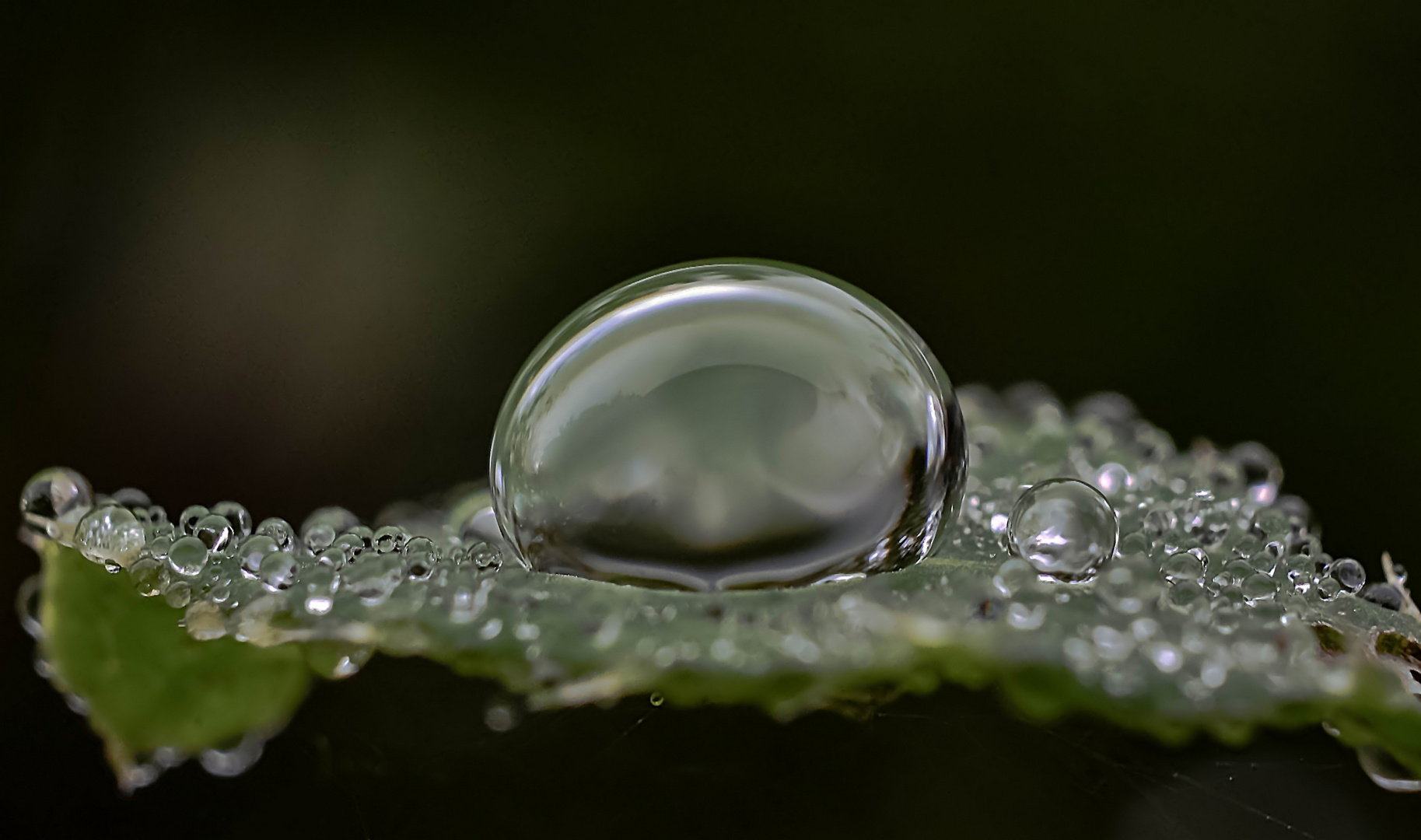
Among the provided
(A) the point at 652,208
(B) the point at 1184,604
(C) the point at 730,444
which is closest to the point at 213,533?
(C) the point at 730,444

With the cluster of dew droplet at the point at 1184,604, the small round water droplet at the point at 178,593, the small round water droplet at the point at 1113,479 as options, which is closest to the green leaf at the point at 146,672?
the small round water droplet at the point at 178,593

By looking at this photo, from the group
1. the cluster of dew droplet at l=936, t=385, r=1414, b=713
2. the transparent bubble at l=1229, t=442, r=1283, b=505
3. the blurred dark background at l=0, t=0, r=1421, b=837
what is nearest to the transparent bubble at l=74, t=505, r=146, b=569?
the cluster of dew droplet at l=936, t=385, r=1414, b=713

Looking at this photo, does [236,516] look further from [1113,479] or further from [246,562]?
[1113,479]

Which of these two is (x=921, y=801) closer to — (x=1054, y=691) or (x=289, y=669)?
(x=1054, y=691)

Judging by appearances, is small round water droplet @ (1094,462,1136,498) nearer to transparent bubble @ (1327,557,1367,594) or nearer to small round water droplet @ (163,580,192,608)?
transparent bubble @ (1327,557,1367,594)

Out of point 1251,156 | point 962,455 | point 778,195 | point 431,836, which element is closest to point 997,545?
point 962,455

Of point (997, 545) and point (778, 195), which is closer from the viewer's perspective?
point (997, 545)
